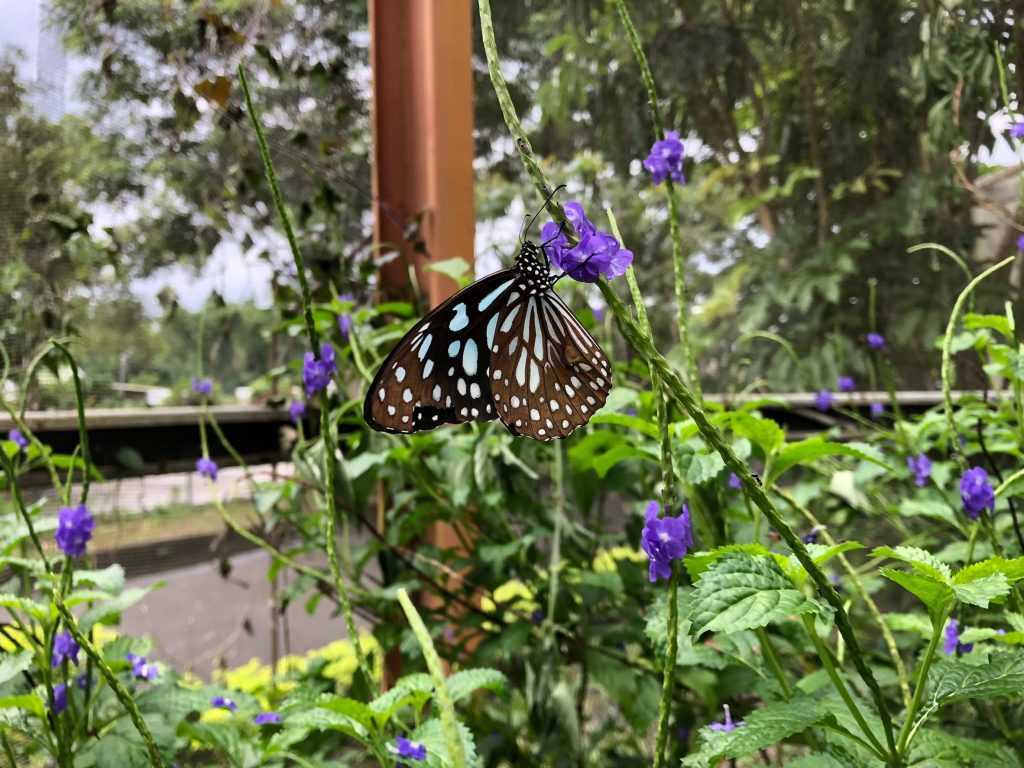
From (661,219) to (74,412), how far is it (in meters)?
1.36

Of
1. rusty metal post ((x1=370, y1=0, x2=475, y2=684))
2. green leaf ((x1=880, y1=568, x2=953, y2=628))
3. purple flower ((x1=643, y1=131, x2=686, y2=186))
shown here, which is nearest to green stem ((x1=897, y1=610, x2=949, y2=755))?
green leaf ((x1=880, y1=568, x2=953, y2=628))

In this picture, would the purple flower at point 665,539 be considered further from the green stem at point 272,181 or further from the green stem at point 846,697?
the green stem at point 272,181

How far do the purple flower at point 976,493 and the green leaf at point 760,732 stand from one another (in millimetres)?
255

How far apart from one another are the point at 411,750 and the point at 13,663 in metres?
0.37

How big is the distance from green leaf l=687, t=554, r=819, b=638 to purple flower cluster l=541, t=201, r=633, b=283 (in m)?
0.16

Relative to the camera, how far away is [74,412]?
1.22m

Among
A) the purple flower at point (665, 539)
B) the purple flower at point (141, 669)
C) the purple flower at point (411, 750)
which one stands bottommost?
the purple flower at point (141, 669)

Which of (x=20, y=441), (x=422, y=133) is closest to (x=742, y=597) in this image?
(x=20, y=441)

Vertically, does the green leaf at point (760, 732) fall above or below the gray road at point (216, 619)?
above

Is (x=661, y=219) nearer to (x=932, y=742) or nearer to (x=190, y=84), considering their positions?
(x=190, y=84)

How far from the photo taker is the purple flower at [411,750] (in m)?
0.49

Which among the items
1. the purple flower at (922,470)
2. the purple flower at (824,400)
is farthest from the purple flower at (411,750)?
the purple flower at (824,400)

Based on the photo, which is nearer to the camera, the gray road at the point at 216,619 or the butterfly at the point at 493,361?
the butterfly at the point at 493,361

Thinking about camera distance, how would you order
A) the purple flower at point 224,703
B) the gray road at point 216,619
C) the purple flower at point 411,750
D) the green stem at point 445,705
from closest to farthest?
the green stem at point 445,705 → the purple flower at point 411,750 → the purple flower at point 224,703 → the gray road at point 216,619
